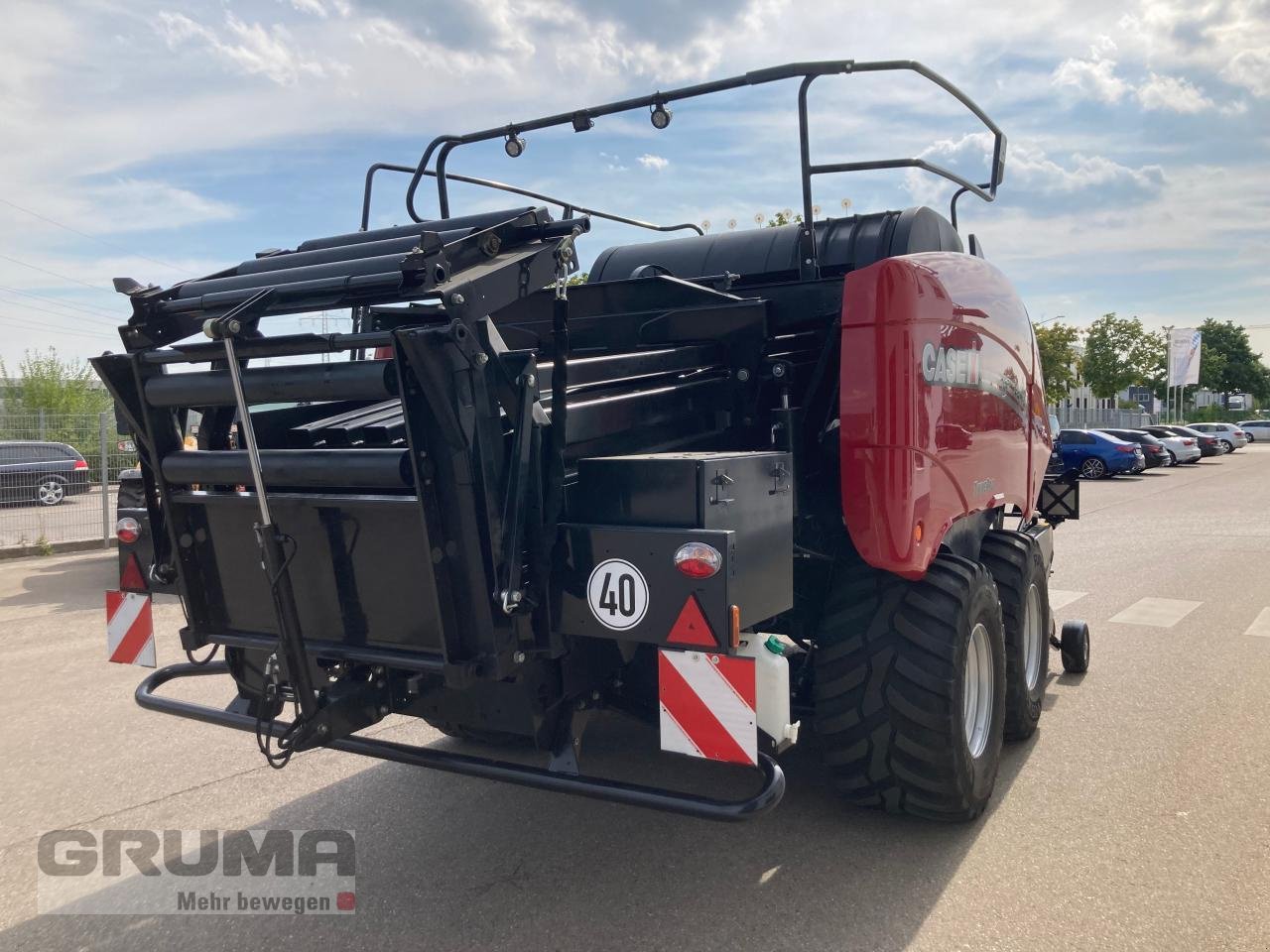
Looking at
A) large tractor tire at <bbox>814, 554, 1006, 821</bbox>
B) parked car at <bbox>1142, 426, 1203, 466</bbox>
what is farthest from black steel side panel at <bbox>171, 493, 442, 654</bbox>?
parked car at <bbox>1142, 426, 1203, 466</bbox>

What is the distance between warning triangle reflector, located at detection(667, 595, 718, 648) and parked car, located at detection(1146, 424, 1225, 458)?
36.4 metres

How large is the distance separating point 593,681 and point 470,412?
1.07 m

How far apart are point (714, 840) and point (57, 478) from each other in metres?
11.6

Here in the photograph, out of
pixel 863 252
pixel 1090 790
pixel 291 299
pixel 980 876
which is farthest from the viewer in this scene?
pixel 863 252

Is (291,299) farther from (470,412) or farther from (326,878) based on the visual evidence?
(326,878)

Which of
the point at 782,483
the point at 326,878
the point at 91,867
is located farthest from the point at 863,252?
the point at 91,867

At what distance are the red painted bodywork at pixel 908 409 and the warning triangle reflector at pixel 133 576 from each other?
101 inches

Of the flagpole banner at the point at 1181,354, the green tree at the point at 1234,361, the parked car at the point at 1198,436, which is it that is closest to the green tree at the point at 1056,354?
the parked car at the point at 1198,436

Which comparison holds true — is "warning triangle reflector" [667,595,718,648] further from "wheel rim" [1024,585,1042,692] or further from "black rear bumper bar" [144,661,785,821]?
"wheel rim" [1024,585,1042,692]

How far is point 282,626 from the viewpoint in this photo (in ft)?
10.1

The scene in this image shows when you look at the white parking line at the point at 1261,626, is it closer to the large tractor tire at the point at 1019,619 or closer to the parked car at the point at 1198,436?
the large tractor tire at the point at 1019,619

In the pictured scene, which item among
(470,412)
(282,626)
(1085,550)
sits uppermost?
(470,412)

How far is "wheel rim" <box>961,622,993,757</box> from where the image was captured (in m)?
4.06

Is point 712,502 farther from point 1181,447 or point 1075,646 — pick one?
point 1181,447
